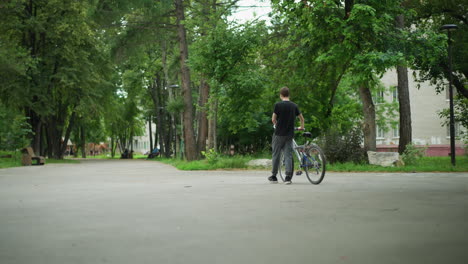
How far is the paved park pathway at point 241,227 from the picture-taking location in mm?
4176

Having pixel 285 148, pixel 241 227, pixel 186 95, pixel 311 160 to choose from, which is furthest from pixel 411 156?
pixel 241 227

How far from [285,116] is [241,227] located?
540 cm

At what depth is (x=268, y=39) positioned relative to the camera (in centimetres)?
2108

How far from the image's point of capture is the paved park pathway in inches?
164

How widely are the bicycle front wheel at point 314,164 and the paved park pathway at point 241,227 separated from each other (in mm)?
1415

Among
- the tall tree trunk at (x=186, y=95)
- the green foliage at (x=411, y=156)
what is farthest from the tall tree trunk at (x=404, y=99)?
the tall tree trunk at (x=186, y=95)

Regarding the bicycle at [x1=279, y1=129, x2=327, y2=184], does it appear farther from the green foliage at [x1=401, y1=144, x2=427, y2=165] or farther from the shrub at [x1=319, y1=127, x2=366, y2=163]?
the green foliage at [x1=401, y1=144, x2=427, y2=165]

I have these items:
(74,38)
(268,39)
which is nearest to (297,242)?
(268,39)

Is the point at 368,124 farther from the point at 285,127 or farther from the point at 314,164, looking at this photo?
the point at 285,127

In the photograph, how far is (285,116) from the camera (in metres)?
10.6

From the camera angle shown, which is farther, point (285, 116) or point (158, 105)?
point (158, 105)

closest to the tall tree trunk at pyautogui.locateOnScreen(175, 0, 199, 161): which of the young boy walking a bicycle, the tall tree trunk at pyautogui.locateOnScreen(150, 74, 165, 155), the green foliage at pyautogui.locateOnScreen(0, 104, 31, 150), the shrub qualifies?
the shrub

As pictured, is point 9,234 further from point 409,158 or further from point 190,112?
point 190,112

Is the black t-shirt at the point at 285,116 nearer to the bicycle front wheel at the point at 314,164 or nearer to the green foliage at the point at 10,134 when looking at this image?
the bicycle front wheel at the point at 314,164
